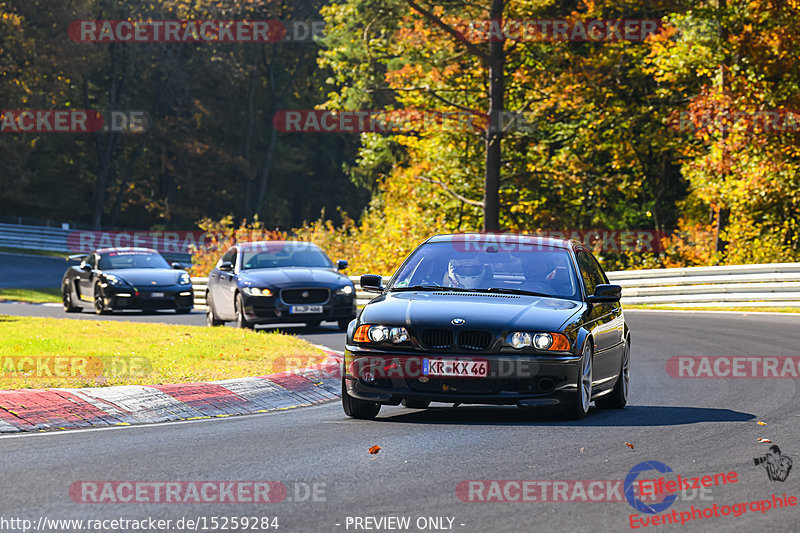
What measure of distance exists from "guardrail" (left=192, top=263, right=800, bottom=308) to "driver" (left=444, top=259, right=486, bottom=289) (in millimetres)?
17010

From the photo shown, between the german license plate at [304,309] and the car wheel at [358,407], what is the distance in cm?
1074

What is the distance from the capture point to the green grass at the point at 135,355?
1218 centimetres

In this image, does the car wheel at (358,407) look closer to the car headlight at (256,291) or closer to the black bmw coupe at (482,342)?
the black bmw coupe at (482,342)

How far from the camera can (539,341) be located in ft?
32.0

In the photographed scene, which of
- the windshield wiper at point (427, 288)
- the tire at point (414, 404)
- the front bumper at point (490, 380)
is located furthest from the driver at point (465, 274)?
the front bumper at point (490, 380)

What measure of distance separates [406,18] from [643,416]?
2734 centimetres

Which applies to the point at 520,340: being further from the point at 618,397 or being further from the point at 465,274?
the point at 618,397

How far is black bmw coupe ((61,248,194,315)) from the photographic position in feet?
91.9

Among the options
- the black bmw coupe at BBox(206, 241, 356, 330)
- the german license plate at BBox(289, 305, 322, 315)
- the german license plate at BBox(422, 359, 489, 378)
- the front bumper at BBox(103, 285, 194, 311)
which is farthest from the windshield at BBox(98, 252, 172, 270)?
the german license plate at BBox(422, 359, 489, 378)

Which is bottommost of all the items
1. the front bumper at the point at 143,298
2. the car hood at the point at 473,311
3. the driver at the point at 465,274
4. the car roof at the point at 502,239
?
the front bumper at the point at 143,298

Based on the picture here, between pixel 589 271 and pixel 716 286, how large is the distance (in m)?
17.5

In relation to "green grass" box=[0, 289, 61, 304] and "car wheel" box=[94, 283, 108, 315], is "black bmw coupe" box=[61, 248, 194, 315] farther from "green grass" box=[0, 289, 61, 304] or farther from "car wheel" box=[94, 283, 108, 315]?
"green grass" box=[0, 289, 61, 304]

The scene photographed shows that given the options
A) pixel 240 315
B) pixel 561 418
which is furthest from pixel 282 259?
pixel 561 418

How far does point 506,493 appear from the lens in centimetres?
700
